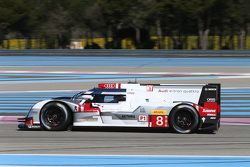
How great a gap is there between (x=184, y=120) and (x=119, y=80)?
9.94 meters

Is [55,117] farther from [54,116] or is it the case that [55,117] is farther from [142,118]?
[142,118]

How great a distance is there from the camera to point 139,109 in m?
9.78

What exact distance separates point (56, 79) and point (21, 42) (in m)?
16.9

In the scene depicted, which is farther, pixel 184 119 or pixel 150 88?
pixel 150 88

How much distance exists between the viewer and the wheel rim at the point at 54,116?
987 cm

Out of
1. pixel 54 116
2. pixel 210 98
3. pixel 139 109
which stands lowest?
pixel 54 116

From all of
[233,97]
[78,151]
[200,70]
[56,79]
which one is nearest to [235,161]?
[78,151]

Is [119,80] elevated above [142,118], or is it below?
above

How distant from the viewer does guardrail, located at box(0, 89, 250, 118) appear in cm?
1314

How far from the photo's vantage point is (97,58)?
2733 cm

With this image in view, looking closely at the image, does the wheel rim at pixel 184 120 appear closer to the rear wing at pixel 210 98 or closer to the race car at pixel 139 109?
the race car at pixel 139 109

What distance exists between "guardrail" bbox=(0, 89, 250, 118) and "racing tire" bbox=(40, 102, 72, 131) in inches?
122

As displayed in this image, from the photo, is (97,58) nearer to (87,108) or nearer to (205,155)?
(87,108)

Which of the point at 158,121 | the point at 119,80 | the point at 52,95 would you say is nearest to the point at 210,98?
the point at 158,121
